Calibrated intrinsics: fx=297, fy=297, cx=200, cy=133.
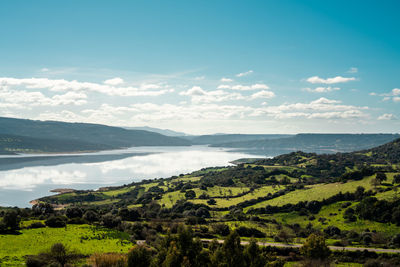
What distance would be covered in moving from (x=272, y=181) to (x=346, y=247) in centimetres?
7600

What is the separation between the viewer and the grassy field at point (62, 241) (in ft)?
121

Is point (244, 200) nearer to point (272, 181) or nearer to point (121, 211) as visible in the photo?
point (272, 181)

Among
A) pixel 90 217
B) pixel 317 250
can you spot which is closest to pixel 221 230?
pixel 317 250

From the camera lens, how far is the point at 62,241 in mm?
42719

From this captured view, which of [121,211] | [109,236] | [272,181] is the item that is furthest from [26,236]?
[272,181]

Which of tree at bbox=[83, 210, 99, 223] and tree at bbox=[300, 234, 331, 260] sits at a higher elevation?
Result: tree at bbox=[300, 234, 331, 260]

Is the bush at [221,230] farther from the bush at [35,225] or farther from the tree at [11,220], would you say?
the tree at [11,220]

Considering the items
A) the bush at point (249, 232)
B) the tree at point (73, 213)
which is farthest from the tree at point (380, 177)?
the tree at point (73, 213)

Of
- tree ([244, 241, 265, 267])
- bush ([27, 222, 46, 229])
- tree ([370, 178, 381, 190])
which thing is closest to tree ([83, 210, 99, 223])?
bush ([27, 222, 46, 229])

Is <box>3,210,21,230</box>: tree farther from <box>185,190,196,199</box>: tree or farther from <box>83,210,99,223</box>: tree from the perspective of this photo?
<box>185,190,196,199</box>: tree

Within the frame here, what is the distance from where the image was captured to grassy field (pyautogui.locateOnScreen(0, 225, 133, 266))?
3674 centimetres

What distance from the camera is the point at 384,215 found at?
61.8 metres

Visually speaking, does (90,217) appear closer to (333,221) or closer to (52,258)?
(52,258)

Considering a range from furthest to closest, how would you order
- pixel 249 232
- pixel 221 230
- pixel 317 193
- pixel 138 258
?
pixel 317 193 → pixel 221 230 → pixel 249 232 → pixel 138 258
